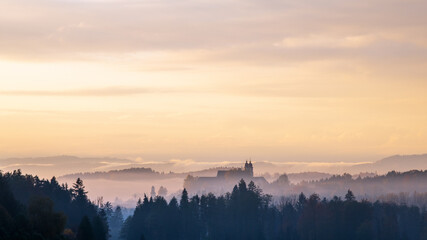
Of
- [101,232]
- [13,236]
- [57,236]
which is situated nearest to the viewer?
[13,236]

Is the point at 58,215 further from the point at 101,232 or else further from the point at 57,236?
the point at 101,232

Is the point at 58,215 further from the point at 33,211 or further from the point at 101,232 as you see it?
the point at 101,232

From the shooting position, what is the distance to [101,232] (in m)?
174

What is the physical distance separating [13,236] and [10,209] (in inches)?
1052

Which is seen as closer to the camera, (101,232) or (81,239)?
(81,239)

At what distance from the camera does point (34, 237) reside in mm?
142625

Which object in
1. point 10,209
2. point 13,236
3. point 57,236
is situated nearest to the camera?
point 13,236

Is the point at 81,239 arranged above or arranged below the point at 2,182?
below

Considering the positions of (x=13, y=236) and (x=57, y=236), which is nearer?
(x=13, y=236)

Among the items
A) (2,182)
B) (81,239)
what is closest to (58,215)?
(81,239)

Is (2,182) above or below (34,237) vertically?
above

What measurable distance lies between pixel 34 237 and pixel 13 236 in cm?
567

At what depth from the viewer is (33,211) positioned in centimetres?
16038

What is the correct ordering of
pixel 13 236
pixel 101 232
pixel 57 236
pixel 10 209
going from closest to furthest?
pixel 13 236, pixel 57 236, pixel 10 209, pixel 101 232
